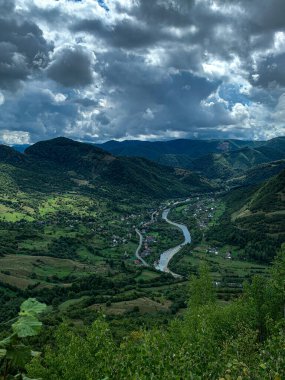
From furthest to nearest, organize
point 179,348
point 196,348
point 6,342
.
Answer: point 179,348 < point 196,348 < point 6,342

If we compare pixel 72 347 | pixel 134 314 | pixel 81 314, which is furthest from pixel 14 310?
pixel 72 347

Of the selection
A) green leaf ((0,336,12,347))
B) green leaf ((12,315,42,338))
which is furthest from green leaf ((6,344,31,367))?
green leaf ((12,315,42,338))

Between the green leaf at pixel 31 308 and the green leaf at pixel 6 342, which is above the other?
the green leaf at pixel 31 308

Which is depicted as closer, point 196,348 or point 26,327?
point 26,327

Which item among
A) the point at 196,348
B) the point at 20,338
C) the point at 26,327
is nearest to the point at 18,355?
the point at 20,338

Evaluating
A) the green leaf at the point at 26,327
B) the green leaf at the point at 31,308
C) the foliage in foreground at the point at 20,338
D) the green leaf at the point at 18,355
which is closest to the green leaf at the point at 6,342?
the foliage in foreground at the point at 20,338

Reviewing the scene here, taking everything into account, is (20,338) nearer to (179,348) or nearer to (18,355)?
(18,355)

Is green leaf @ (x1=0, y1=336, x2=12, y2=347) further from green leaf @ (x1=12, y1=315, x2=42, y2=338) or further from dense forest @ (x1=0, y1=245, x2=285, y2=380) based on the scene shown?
green leaf @ (x1=12, y1=315, x2=42, y2=338)

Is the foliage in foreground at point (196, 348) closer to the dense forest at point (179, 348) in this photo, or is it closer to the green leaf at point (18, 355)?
the dense forest at point (179, 348)
